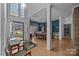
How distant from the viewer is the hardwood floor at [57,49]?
7.53 feet

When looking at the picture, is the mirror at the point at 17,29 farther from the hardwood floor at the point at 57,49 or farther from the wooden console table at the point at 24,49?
the hardwood floor at the point at 57,49

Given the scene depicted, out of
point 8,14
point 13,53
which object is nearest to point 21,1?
point 8,14

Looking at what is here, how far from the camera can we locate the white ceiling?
7.56 feet

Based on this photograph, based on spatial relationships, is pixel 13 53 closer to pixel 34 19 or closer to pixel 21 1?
pixel 34 19

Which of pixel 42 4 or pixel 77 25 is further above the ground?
pixel 42 4

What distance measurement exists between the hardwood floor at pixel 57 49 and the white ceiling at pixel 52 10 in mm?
327

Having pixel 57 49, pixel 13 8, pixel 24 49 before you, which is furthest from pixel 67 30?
pixel 13 8

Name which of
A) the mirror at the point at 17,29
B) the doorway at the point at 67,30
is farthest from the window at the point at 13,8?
the doorway at the point at 67,30

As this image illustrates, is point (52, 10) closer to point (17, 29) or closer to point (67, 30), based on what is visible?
point (67, 30)

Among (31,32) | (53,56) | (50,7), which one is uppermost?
(50,7)

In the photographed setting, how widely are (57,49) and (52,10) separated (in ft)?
1.74

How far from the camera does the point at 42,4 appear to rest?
7.62 feet

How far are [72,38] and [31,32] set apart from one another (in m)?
0.56

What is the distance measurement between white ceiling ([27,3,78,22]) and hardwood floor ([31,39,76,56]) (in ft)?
1.07
